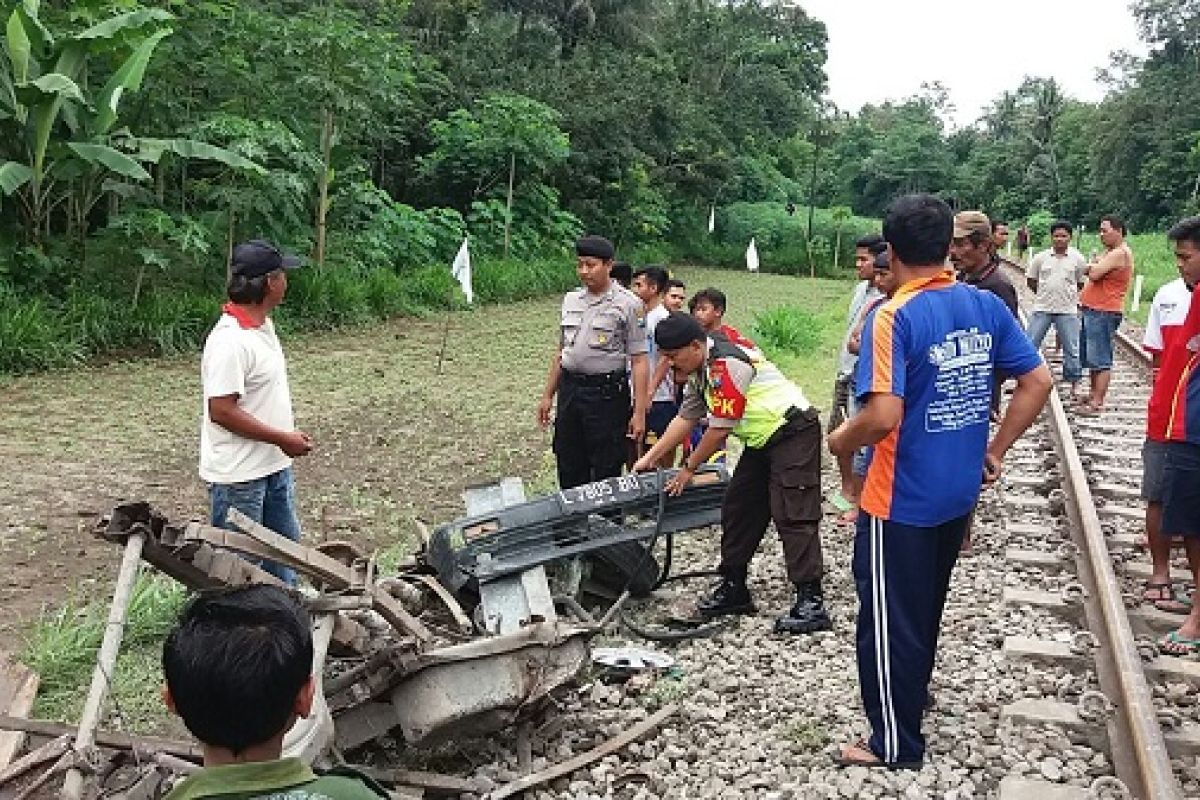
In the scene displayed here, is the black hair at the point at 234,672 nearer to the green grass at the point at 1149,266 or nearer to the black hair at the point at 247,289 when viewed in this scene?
the black hair at the point at 247,289

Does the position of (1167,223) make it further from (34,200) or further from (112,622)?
(112,622)

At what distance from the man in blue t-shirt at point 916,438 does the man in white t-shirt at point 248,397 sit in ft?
7.23

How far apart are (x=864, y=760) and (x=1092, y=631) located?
1835 mm

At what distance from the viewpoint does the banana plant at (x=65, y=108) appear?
10.6 meters

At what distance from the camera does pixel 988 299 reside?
3.68 m

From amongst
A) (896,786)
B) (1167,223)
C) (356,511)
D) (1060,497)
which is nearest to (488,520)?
(896,786)

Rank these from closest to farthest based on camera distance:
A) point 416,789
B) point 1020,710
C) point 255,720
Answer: point 255,720 → point 416,789 → point 1020,710

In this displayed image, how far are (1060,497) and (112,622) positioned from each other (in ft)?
20.9

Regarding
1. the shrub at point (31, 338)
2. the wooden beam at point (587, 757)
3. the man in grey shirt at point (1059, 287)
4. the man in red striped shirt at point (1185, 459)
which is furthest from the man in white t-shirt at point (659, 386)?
the shrub at point (31, 338)

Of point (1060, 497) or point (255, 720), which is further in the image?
→ point (1060, 497)

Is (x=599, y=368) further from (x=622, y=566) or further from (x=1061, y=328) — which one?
(x=1061, y=328)

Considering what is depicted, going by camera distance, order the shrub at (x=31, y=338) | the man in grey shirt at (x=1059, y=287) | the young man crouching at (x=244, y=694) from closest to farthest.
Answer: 1. the young man crouching at (x=244, y=694)
2. the man in grey shirt at (x=1059, y=287)
3. the shrub at (x=31, y=338)

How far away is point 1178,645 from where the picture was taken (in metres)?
4.82

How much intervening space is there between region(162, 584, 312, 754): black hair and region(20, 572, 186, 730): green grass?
253 cm
